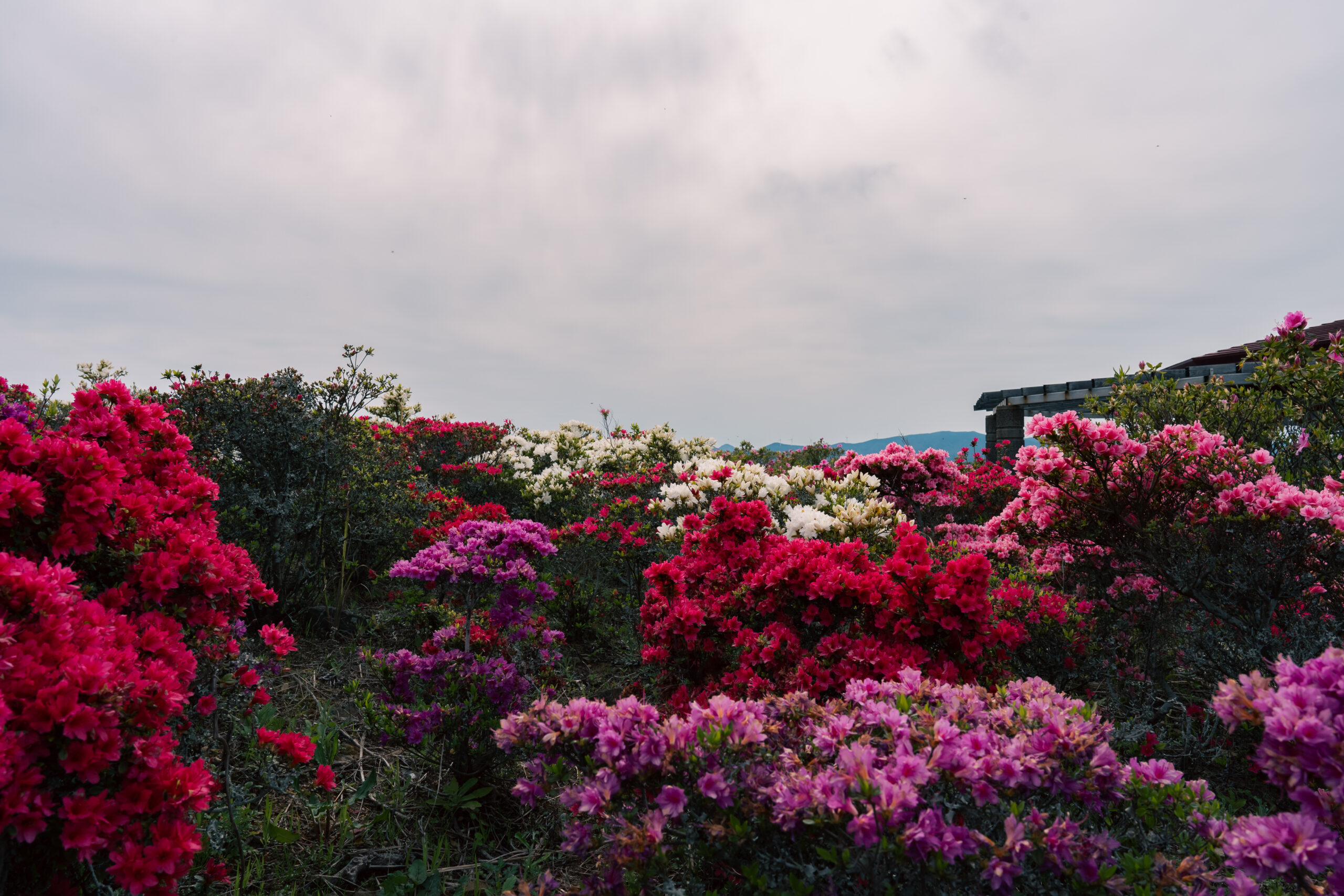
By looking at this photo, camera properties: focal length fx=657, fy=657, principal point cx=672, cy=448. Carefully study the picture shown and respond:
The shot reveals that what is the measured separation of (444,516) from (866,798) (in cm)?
574

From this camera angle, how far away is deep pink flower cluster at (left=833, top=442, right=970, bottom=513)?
21.4ft

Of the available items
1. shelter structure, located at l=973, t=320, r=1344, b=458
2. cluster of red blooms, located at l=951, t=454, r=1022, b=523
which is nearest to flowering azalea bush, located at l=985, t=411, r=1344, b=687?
cluster of red blooms, located at l=951, t=454, r=1022, b=523

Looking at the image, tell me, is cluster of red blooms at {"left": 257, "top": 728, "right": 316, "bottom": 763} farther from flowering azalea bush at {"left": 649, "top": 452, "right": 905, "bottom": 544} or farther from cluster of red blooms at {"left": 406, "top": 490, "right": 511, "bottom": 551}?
flowering azalea bush at {"left": 649, "top": 452, "right": 905, "bottom": 544}

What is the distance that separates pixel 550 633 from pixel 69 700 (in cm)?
227

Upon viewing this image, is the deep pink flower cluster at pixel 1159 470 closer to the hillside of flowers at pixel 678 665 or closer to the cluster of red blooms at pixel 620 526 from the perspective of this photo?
the hillside of flowers at pixel 678 665

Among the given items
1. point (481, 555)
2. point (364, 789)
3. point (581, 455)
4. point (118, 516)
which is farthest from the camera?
point (581, 455)

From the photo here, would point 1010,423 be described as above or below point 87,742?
above

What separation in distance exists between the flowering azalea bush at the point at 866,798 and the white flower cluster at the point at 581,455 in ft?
21.9

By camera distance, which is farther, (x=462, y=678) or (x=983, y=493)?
(x=983, y=493)

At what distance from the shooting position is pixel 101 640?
6.04ft

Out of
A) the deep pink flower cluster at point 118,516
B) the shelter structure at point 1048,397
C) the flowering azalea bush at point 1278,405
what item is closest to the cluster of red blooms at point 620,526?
the deep pink flower cluster at point 118,516

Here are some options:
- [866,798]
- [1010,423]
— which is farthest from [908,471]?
[1010,423]

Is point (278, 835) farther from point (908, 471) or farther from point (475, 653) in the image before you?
point (908, 471)

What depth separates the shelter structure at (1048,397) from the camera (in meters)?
11.5
